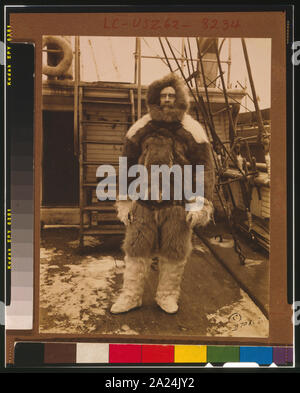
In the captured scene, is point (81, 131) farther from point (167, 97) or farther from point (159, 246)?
point (159, 246)

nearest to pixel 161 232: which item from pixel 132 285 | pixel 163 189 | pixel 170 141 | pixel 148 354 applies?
pixel 163 189

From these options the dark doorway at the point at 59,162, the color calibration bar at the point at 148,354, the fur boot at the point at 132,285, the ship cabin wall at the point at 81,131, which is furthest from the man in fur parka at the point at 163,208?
the dark doorway at the point at 59,162

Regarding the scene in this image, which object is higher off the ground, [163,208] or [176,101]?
[176,101]

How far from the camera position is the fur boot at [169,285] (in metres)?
2.26

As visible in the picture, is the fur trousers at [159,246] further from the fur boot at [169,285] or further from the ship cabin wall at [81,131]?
the ship cabin wall at [81,131]

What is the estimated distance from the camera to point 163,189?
2268 millimetres

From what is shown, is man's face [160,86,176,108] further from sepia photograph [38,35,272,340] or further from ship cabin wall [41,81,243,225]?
ship cabin wall [41,81,243,225]

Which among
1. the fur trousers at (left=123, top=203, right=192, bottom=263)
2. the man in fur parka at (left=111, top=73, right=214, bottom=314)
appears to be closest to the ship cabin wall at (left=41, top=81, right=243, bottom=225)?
the man in fur parka at (left=111, top=73, right=214, bottom=314)

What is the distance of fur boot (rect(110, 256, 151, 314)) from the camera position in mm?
2271

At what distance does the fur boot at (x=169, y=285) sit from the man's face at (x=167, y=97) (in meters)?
1.26

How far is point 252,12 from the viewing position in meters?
2.22

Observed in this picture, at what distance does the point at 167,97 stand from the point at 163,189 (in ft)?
2.41

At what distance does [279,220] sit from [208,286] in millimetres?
791

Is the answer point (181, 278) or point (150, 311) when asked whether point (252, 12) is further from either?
point (150, 311)
